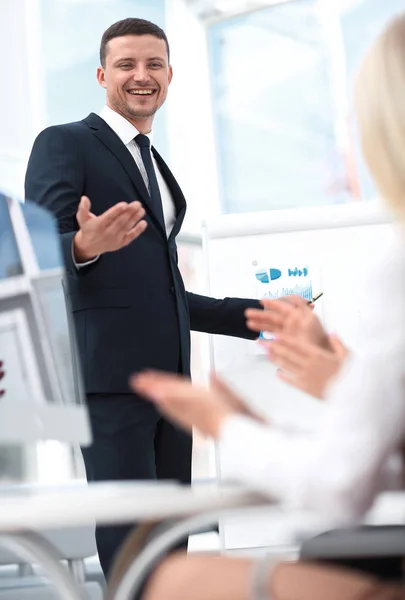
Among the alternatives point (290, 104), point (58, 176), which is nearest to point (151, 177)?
point (58, 176)

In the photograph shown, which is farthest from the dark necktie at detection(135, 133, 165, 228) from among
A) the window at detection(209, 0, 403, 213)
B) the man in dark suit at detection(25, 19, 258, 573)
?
the window at detection(209, 0, 403, 213)

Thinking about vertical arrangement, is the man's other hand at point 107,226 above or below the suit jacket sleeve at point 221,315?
above

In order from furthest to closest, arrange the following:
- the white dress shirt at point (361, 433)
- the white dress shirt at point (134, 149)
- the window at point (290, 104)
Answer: the window at point (290, 104)
the white dress shirt at point (134, 149)
the white dress shirt at point (361, 433)

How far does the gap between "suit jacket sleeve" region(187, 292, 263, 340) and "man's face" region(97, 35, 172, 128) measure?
0.50 meters

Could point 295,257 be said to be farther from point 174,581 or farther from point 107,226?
point 174,581

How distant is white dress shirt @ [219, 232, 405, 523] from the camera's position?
94 centimetres

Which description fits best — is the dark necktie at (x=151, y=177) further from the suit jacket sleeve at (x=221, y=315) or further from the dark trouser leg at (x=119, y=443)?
the dark trouser leg at (x=119, y=443)

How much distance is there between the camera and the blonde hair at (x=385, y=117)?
102 cm

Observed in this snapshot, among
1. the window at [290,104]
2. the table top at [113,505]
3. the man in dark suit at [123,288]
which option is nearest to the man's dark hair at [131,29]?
the man in dark suit at [123,288]

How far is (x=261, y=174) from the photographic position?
558cm

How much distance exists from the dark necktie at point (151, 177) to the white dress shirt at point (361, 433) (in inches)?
60.4

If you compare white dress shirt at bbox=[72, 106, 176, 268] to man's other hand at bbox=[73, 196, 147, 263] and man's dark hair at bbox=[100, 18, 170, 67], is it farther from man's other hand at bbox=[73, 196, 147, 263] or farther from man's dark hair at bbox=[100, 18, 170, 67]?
man's other hand at bbox=[73, 196, 147, 263]

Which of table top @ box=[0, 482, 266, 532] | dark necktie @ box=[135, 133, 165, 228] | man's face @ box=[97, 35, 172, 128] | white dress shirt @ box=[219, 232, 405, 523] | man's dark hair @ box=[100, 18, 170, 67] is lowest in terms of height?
table top @ box=[0, 482, 266, 532]

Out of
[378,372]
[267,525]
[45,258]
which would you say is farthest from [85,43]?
[378,372]
